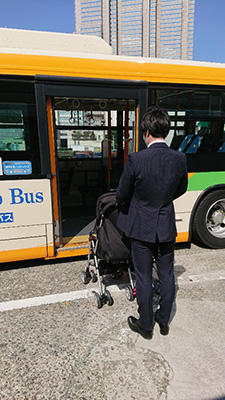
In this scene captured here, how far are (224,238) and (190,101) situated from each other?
7.28 ft

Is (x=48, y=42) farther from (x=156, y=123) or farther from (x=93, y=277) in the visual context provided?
(x=93, y=277)

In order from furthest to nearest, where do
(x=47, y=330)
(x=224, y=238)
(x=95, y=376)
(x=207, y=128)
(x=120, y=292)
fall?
1. (x=224, y=238)
2. (x=207, y=128)
3. (x=120, y=292)
4. (x=47, y=330)
5. (x=95, y=376)

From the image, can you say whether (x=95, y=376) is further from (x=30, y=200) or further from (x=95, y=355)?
(x=30, y=200)

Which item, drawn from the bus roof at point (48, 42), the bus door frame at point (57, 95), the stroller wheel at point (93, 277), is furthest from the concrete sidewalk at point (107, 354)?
the bus roof at point (48, 42)

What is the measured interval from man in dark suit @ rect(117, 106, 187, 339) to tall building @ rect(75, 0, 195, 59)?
87.1 metres

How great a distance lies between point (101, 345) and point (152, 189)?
1.41m

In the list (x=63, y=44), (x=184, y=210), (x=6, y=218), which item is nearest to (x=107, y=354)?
(x=6, y=218)

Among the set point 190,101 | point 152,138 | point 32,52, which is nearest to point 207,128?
point 190,101

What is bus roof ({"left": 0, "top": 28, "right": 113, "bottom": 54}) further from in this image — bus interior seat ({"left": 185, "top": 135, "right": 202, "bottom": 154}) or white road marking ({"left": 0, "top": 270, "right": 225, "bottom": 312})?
white road marking ({"left": 0, "top": 270, "right": 225, "bottom": 312})

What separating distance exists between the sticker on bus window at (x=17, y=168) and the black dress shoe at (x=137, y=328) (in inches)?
80.9

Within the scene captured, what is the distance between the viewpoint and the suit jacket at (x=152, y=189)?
2.00 meters

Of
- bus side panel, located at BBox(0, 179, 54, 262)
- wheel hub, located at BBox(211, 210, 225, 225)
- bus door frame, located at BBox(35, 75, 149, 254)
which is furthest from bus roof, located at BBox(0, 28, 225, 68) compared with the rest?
wheel hub, located at BBox(211, 210, 225, 225)

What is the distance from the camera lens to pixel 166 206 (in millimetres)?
2115

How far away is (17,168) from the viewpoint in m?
3.28
